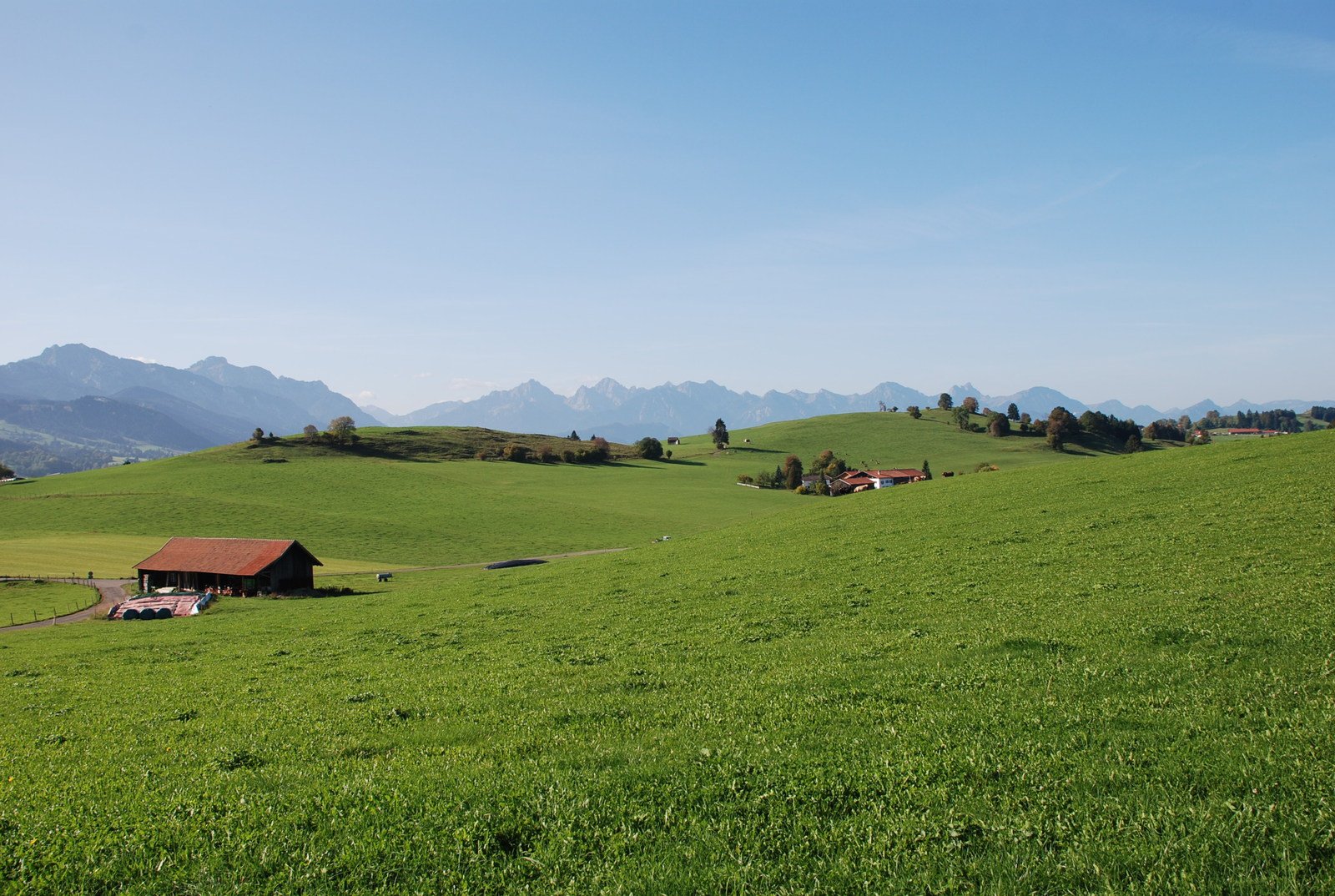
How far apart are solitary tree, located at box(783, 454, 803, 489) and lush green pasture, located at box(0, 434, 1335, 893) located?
438 feet

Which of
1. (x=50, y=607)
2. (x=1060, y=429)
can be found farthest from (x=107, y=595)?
(x=1060, y=429)

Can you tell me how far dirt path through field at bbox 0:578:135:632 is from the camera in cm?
4406

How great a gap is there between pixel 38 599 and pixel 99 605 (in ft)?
13.5

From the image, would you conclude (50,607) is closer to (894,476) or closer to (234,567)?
(234,567)

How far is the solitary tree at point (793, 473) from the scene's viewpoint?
15988 centimetres

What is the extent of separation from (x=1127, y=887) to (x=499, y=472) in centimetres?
14847

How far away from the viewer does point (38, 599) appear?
53.2m

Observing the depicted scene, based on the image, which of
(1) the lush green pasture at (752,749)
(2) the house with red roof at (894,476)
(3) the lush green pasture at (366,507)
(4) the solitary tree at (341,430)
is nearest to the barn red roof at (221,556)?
(3) the lush green pasture at (366,507)

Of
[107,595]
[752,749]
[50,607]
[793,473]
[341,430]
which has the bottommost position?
[107,595]

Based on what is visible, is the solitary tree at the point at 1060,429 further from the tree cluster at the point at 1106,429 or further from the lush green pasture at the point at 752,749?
the lush green pasture at the point at 752,749

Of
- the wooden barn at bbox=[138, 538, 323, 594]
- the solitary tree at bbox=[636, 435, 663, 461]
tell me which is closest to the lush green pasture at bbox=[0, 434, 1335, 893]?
the wooden barn at bbox=[138, 538, 323, 594]

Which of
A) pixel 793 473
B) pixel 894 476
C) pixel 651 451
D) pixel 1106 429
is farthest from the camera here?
pixel 1106 429

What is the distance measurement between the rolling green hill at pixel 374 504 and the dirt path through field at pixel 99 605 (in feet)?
16.2

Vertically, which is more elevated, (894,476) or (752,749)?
Result: (752,749)
